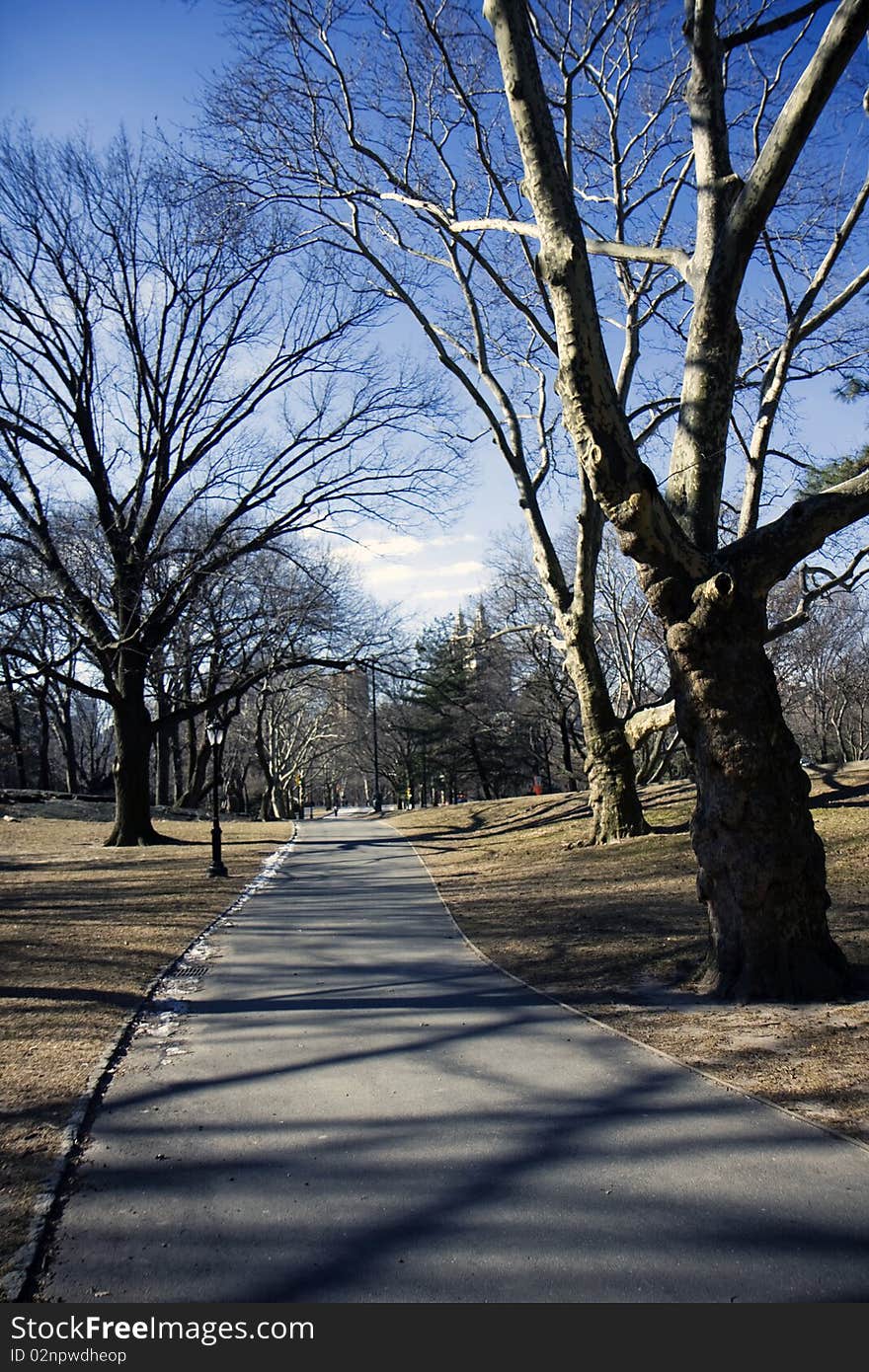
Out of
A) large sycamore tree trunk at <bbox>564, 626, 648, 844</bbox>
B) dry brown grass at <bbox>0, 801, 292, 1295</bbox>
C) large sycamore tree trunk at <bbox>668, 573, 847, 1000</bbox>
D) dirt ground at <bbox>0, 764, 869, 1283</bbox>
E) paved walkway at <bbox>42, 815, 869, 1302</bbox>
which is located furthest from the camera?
large sycamore tree trunk at <bbox>564, 626, 648, 844</bbox>

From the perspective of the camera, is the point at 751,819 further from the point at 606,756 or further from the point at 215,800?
the point at 215,800

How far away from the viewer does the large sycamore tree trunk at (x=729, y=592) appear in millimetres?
6684

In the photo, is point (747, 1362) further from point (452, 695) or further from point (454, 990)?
point (452, 695)

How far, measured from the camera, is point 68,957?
9.15m

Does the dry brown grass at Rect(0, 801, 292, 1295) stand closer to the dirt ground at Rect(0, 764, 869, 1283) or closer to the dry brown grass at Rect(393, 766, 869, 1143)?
the dirt ground at Rect(0, 764, 869, 1283)

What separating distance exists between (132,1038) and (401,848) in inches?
695

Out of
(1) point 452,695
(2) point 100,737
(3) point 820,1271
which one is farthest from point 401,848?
(2) point 100,737

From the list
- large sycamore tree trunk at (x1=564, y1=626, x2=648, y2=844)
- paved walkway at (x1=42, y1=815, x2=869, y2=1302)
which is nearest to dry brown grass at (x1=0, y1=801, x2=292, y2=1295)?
paved walkway at (x1=42, y1=815, x2=869, y2=1302)

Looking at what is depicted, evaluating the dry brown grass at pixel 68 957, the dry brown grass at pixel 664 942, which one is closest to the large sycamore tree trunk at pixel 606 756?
the dry brown grass at pixel 664 942

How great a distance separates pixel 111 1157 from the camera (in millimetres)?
4539

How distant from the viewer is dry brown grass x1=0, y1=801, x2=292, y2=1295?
→ 4781mm

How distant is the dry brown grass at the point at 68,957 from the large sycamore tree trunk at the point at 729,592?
4495mm

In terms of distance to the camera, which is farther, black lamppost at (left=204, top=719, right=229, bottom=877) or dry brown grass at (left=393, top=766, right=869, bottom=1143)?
black lamppost at (left=204, top=719, right=229, bottom=877)

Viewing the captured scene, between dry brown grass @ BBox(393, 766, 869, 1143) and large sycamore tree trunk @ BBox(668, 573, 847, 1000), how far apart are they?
0.99 ft
